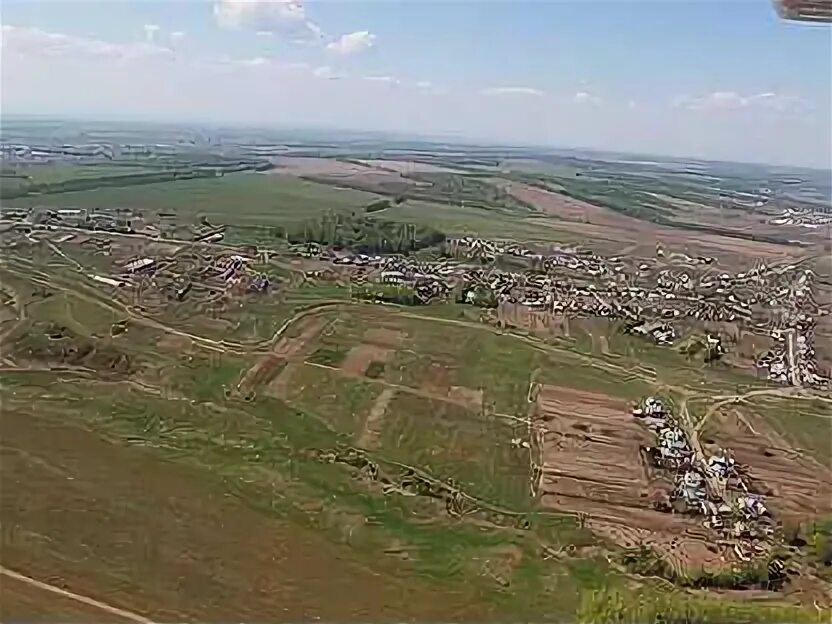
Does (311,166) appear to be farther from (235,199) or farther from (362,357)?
(362,357)

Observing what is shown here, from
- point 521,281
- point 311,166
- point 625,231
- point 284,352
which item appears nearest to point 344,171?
point 311,166

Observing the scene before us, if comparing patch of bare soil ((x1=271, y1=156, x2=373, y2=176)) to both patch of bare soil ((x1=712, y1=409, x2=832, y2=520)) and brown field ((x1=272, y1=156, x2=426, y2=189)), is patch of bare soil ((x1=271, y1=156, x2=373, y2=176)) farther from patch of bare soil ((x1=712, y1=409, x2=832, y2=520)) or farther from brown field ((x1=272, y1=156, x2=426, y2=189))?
patch of bare soil ((x1=712, y1=409, x2=832, y2=520))

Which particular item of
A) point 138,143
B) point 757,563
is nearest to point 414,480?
point 757,563

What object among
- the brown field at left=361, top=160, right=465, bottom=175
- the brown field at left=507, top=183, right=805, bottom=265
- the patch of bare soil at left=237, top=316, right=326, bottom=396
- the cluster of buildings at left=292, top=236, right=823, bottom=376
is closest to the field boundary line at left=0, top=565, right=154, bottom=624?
the patch of bare soil at left=237, top=316, right=326, bottom=396

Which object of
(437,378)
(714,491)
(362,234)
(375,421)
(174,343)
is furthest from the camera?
(362,234)

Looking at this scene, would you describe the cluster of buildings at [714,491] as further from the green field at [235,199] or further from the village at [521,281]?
the green field at [235,199]

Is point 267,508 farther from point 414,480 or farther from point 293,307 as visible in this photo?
point 293,307

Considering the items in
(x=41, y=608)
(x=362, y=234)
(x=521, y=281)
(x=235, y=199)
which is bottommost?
(x=41, y=608)
